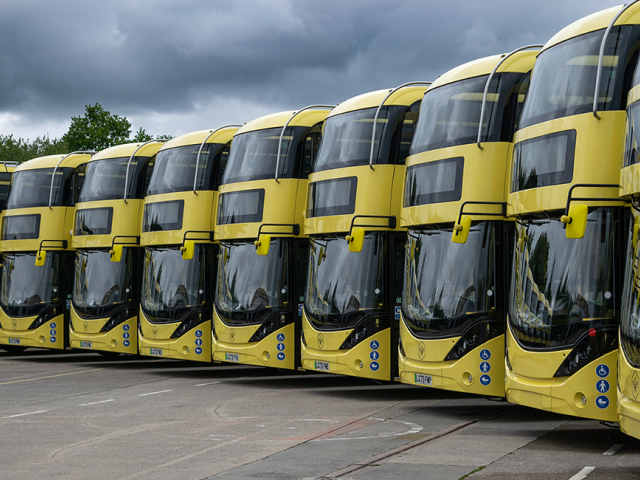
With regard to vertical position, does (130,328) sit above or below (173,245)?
below

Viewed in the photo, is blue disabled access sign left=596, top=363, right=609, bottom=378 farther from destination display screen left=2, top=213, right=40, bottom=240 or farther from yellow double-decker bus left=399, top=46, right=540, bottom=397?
destination display screen left=2, top=213, right=40, bottom=240

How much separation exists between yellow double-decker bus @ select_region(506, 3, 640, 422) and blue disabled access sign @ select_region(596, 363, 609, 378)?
0.01 m

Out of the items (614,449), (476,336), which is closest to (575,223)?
(614,449)

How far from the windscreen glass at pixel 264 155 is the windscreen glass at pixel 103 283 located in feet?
17.4

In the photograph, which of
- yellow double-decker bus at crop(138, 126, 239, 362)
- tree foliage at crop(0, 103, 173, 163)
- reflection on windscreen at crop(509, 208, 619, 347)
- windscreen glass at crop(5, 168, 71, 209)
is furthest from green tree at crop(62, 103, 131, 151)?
reflection on windscreen at crop(509, 208, 619, 347)

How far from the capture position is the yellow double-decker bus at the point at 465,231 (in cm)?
1305

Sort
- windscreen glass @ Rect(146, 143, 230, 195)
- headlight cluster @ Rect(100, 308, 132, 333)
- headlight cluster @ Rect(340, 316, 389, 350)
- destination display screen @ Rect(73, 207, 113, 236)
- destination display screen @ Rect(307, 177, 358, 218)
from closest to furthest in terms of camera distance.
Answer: headlight cluster @ Rect(340, 316, 389, 350) < destination display screen @ Rect(307, 177, 358, 218) < windscreen glass @ Rect(146, 143, 230, 195) < headlight cluster @ Rect(100, 308, 132, 333) < destination display screen @ Rect(73, 207, 113, 236)

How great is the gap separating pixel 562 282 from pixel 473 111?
354 centimetres

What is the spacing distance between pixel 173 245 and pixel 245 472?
12061 millimetres

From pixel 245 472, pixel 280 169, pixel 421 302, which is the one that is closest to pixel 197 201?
pixel 280 169

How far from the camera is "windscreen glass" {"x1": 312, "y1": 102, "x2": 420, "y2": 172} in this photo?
628 inches

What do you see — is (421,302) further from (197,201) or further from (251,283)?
(197,201)

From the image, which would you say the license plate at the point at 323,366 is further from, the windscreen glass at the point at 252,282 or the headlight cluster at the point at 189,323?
the headlight cluster at the point at 189,323

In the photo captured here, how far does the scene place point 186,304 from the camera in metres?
20.8
